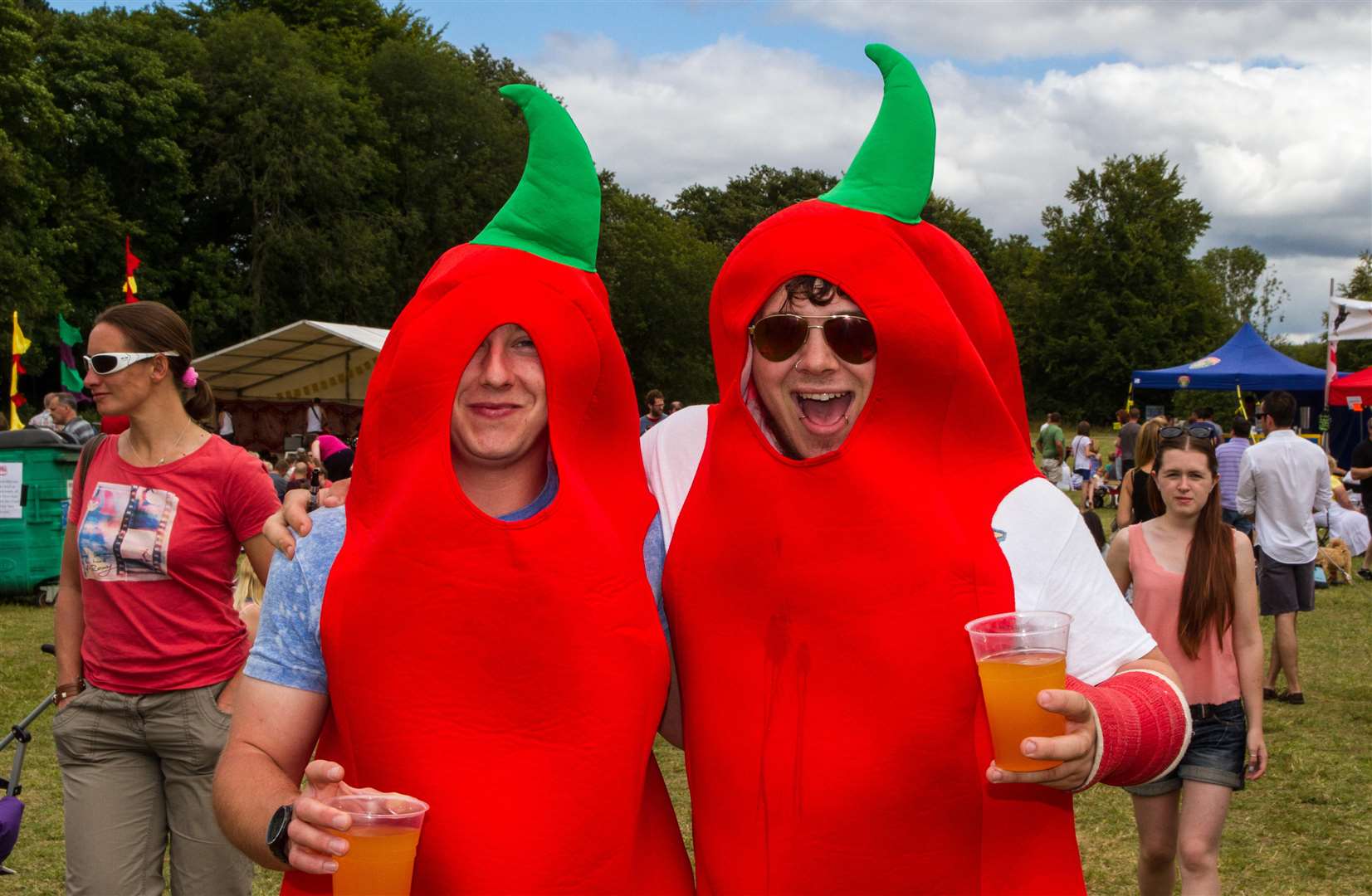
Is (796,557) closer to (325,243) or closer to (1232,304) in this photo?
(325,243)

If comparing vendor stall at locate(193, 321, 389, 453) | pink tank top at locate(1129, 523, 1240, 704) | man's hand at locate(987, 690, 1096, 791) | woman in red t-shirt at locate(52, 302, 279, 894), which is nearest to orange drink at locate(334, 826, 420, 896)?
man's hand at locate(987, 690, 1096, 791)

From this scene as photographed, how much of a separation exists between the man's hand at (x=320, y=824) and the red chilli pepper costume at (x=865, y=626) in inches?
→ 25.7

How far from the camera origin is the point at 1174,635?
4.50 metres

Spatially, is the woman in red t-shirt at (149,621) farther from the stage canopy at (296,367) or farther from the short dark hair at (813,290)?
the stage canopy at (296,367)

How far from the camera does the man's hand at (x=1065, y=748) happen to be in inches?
72.2

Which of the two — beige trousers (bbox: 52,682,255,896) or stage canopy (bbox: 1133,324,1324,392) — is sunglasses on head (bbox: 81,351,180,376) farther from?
stage canopy (bbox: 1133,324,1324,392)

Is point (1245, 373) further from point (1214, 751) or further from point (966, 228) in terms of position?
point (966, 228)

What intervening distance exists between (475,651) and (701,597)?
1.36 ft

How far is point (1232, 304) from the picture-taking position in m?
82.3

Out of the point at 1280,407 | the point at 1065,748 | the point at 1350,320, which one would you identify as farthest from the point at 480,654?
the point at 1350,320

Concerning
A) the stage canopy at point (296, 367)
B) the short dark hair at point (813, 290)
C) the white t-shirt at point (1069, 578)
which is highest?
the stage canopy at point (296, 367)

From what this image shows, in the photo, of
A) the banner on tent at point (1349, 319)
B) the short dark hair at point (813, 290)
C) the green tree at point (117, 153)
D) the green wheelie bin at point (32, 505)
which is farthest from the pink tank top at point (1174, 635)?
the green tree at point (117, 153)

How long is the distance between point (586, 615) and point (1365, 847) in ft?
17.1

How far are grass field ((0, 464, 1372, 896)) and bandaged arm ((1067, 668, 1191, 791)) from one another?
360cm
